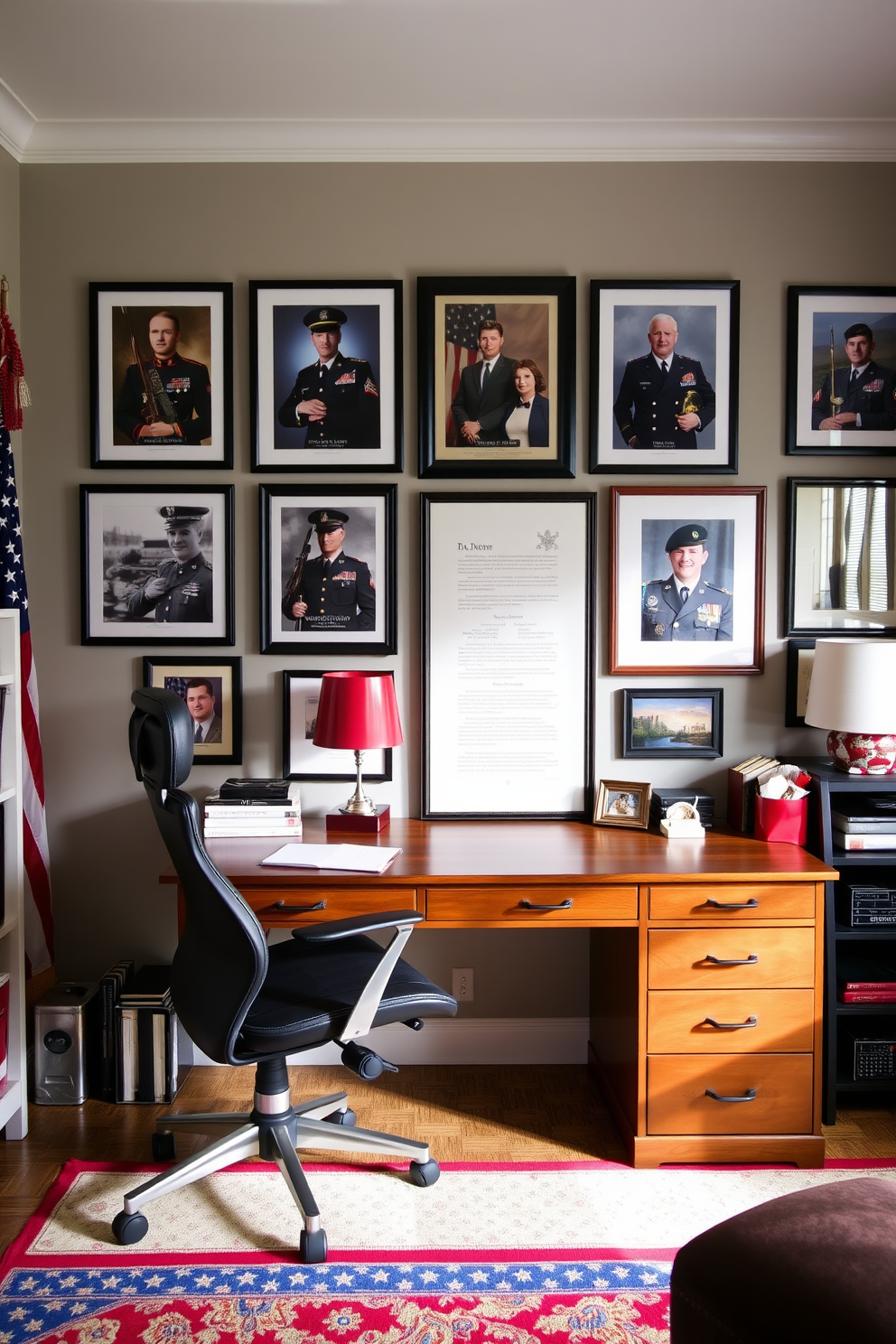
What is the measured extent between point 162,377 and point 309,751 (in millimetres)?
1257

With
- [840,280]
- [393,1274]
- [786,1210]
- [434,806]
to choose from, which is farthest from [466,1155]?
[840,280]

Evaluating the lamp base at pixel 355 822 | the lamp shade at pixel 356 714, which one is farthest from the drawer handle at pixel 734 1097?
the lamp shade at pixel 356 714

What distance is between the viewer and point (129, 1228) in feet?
6.80

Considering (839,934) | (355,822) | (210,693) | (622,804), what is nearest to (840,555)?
(622,804)

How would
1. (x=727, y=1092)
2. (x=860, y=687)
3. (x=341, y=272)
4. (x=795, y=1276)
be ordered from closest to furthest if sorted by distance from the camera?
1. (x=795, y=1276)
2. (x=727, y=1092)
3. (x=860, y=687)
4. (x=341, y=272)

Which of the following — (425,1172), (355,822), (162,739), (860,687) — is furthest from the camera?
(355,822)

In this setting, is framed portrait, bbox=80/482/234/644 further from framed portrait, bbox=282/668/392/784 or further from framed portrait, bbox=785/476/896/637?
framed portrait, bbox=785/476/896/637

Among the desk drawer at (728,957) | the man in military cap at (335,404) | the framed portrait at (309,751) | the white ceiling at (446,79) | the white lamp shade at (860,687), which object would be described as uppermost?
the white ceiling at (446,79)

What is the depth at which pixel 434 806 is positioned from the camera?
2.94 meters

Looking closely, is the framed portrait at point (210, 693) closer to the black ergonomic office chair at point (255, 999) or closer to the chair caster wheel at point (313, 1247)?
the black ergonomic office chair at point (255, 999)

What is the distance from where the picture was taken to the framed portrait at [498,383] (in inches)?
113

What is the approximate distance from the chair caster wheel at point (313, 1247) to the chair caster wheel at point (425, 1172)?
1.10ft

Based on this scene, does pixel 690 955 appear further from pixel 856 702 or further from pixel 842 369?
pixel 842 369

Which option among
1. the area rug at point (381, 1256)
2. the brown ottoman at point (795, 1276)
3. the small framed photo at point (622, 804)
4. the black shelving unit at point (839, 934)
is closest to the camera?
the brown ottoman at point (795, 1276)
